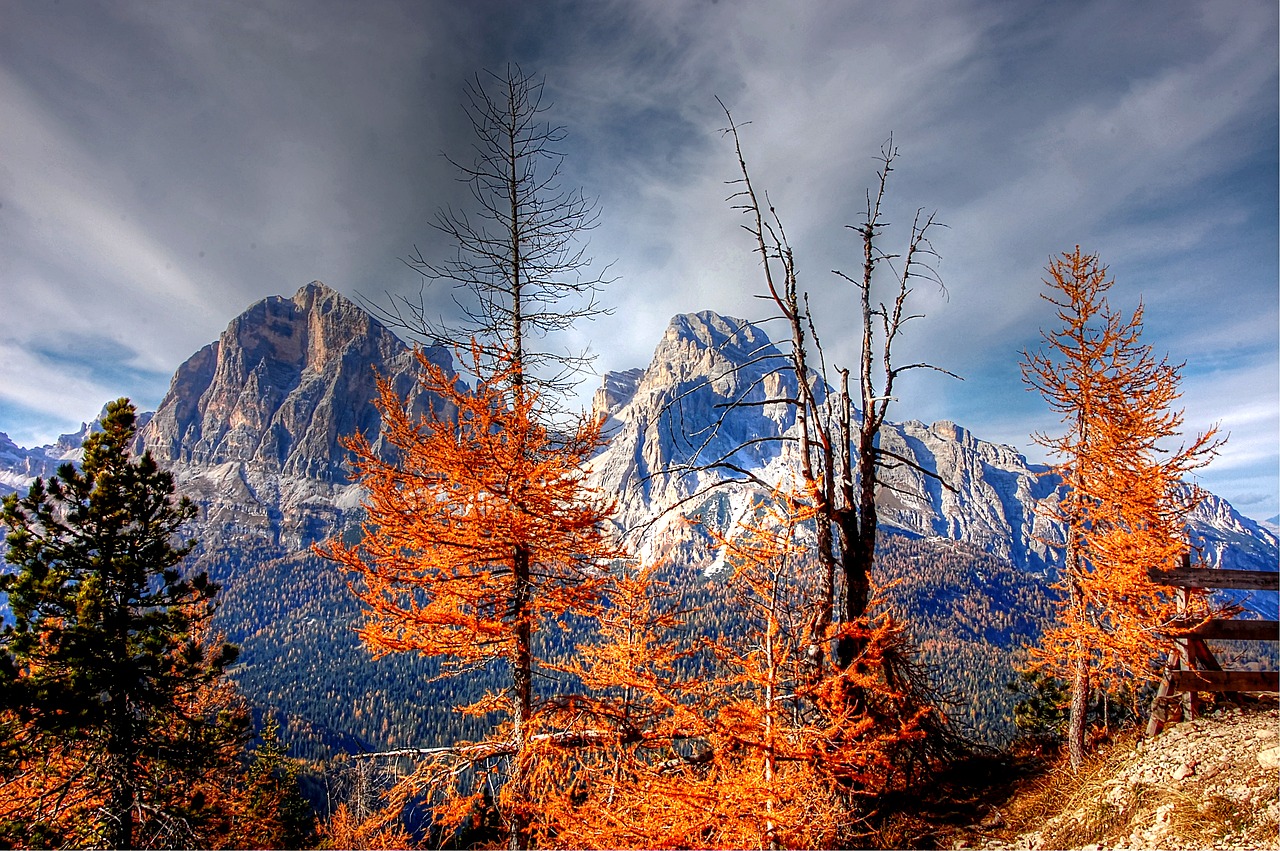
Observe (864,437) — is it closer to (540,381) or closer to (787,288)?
(787,288)

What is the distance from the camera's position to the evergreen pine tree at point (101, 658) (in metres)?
10.5

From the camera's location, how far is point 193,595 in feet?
43.8

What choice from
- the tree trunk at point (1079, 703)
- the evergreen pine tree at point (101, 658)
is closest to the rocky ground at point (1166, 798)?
the tree trunk at point (1079, 703)

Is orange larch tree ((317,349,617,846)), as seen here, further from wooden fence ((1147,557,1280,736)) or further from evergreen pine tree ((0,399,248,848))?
wooden fence ((1147,557,1280,736))

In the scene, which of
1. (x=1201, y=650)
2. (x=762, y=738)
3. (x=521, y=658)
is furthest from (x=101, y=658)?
(x=1201, y=650)

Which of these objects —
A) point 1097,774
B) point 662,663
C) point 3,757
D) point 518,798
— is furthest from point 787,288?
point 3,757

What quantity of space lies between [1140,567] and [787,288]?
8730mm

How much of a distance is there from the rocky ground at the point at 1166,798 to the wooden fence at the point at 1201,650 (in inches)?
14.4

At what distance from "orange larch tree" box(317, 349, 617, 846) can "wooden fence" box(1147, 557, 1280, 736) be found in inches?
317

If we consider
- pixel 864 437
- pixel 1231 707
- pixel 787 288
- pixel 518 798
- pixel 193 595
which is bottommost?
pixel 518 798

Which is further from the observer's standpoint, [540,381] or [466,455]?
[540,381]

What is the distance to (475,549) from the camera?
348 inches

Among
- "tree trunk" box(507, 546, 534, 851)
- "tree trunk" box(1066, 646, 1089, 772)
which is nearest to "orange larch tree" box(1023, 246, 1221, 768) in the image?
"tree trunk" box(1066, 646, 1089, 772)

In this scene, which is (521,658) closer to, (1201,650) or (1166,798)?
(1166,798)
